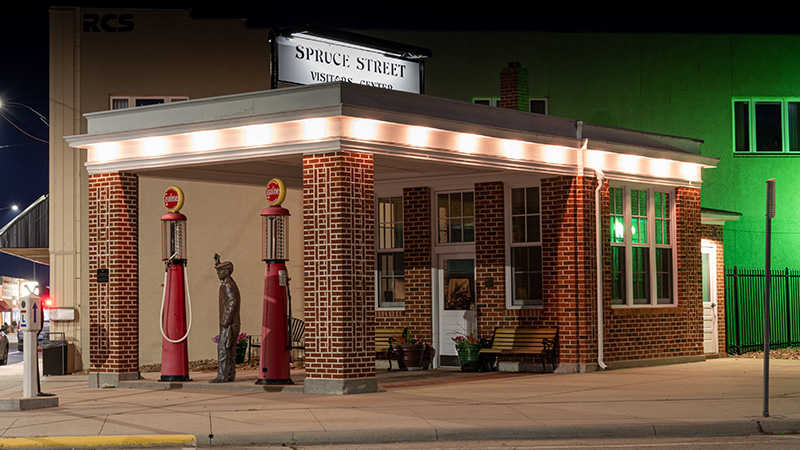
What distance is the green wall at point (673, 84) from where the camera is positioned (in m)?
27.3

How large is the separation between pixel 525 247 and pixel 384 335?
348 cm

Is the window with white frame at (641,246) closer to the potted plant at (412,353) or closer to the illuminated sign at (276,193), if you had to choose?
the potted plant at (412,353)

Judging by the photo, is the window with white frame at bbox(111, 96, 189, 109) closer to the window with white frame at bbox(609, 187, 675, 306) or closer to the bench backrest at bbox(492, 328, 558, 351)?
the bench backrest at bbox(492, 328, 558, 351)

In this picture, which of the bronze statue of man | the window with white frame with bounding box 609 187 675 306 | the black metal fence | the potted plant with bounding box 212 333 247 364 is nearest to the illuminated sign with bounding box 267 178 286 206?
the bronze statue of man

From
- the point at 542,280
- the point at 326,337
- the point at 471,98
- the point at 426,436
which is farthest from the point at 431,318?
the point at 426,436

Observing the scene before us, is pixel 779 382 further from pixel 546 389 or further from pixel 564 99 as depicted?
pixel 564 99

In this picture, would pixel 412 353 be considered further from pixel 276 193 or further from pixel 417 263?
pixel 276 193

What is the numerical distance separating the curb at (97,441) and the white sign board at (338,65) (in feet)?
27.6

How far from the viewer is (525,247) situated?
67.5 feet

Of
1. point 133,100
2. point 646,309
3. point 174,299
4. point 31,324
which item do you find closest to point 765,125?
point 646,309

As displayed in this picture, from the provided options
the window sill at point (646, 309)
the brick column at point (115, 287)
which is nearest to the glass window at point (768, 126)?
the window sill at point (646, 309)

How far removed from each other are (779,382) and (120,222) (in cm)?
1123

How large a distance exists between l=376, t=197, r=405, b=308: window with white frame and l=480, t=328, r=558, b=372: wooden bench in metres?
2.38

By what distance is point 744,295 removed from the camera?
26.5 m
